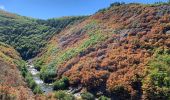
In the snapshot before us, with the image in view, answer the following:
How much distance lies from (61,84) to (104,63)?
35.9ft

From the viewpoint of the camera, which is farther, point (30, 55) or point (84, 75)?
point (30, 55)

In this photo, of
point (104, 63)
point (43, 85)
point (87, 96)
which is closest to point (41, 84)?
point (43, 85)

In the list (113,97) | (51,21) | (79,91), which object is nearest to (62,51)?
(79,91)

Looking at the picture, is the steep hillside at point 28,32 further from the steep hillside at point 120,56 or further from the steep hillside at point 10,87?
the steep hillside at point 10,87

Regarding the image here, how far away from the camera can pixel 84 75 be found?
81688mm

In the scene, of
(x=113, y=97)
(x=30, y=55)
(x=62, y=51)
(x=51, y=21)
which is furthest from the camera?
(x=51, y=21)

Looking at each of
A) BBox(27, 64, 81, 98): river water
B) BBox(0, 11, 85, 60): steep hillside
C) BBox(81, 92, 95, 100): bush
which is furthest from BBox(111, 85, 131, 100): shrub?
BBox(0, 11, 85, 60): steep hillside

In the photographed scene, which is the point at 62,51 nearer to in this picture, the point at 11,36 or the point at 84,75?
the point at 84,75

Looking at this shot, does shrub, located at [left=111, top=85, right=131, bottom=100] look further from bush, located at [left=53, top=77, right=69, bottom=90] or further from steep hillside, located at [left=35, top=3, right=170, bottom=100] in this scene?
bush, located at [left=53, top=77, right=69, bottom=90]

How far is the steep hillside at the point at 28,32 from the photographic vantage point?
456 ft

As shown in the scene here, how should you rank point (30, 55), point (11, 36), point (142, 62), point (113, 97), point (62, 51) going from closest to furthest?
point (113, 97) < point (142, 62) < point (62, 51) < point (30, 55) < point (11, 36)

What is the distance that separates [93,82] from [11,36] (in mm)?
83799

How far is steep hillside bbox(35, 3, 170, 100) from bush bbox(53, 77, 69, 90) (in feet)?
3.56

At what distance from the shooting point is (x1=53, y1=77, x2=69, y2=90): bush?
81.3m
